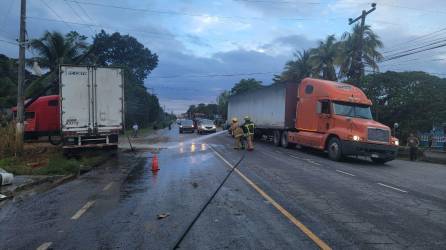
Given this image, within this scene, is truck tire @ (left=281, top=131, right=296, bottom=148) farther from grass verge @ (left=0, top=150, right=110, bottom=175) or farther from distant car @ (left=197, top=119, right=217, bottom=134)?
distant car @ (left=197, top=119, right=217, bottom=134)

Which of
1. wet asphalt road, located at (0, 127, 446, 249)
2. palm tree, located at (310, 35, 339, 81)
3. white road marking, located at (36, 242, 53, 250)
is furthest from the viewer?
palm tree, located at (310, 35, 339, 81)

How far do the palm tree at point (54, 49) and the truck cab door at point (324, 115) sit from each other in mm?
23986

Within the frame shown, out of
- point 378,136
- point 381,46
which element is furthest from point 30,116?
point 381,46

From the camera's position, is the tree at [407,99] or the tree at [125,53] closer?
the tree at [407,99]

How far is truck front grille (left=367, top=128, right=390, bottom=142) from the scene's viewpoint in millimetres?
18969

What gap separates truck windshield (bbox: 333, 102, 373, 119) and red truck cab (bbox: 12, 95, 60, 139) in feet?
55.5

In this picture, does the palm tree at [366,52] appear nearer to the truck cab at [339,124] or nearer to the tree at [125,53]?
the truck cab at [339,124]

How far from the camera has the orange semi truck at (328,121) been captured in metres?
19.0

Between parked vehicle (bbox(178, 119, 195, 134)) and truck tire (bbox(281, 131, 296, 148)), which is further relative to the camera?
parked vehicle (bbox(178, 119, 195, 134))

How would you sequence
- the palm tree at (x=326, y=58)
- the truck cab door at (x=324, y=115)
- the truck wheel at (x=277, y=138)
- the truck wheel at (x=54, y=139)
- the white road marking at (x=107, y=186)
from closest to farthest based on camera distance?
1. the white road marking at (x=107, y=186)
2. the truck cab door at (x=324, y=115)
3. the truck wheel at (x=54, y=139)
4. the truck wheel at (x=277, y=138)
5. the palm tree at (x=326, y=58)

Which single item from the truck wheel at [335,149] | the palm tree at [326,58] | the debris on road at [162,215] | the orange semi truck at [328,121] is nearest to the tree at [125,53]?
the palm tree at [326,58]

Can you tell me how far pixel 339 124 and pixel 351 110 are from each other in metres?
1.03

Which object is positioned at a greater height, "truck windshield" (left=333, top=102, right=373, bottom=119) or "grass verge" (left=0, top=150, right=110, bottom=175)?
"truck windshield" (left=333, top=102, right=373, bottom=119)

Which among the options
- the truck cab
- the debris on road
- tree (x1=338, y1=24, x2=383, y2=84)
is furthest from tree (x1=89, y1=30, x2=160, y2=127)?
the debris on road
